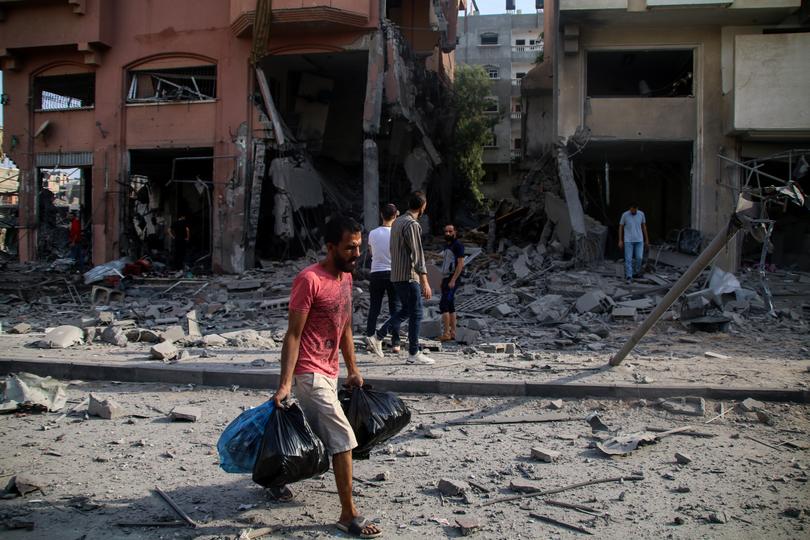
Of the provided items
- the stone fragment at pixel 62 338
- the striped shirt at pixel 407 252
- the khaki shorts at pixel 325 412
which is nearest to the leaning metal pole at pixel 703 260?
the striped shirt at pixel 407 252

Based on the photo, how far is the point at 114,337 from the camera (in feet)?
30.4

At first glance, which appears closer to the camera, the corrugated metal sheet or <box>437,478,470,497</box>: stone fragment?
<box>437,478,470,497</box>: stone fragment

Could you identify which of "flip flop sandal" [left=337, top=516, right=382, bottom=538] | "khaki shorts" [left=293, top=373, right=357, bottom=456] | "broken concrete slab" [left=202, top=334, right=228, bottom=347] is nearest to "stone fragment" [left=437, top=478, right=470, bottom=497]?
"flip flop sandal" [left=337, top=516, right=382, bottom=538]

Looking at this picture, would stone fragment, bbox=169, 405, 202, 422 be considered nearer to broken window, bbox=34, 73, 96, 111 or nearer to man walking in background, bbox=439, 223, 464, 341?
man walking in background, bbox=439, 223, 464, 341

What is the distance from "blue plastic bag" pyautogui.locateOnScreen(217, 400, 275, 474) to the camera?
3395mm

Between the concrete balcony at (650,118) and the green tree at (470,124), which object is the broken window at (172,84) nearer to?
the concrete balcony at (650,118)

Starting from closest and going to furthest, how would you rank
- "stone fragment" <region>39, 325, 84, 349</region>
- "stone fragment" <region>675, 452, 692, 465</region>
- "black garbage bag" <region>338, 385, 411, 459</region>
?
"black garbage bag" <region>338, 385, 411, 459</region> → "stone fragment" <region>675, 452, 692, 465</region> → "stone fragment" <region>39, 325, 84, 349</region>

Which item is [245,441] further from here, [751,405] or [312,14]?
[312,14]

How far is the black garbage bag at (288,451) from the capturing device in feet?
10.8

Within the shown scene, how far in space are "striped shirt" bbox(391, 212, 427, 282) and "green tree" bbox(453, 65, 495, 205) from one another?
2092cm

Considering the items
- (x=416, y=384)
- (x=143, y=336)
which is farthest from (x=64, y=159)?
(x=416, y=384)

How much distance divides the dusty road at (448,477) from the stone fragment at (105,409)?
0.08 metres

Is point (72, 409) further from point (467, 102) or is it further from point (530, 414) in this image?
point (467, 102)

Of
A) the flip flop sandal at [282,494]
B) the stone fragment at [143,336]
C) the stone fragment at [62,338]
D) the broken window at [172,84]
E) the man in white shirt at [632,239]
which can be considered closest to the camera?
the flip flop sandal at [282,494]
